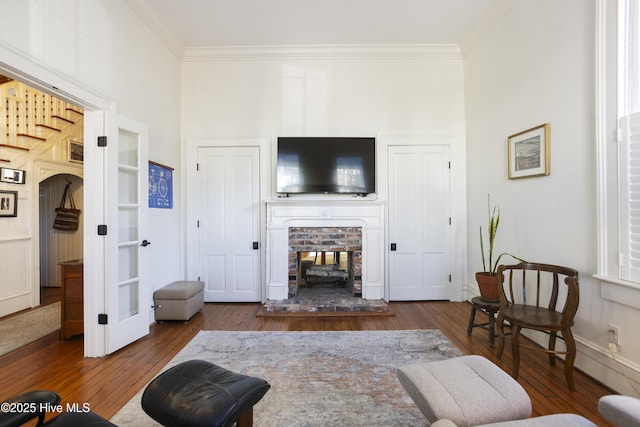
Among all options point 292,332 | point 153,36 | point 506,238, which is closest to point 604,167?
point 506,238

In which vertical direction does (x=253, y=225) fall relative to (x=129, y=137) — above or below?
below

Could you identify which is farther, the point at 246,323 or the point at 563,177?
the point at 246,323

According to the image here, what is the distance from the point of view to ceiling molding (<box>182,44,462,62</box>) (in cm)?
394

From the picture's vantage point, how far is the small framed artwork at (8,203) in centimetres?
348

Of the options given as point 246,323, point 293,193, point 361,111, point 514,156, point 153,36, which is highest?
point 153,36

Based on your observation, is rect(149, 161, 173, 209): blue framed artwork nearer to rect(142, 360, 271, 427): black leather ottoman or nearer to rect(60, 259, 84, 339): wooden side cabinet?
rect(60, 259, 84, 339): wooden side cabinet

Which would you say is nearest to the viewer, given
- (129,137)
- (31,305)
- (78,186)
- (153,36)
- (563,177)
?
(563,177)

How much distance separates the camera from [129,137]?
2883 mm

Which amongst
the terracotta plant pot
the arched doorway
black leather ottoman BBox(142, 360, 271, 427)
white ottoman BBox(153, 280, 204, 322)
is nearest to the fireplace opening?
white ottoman BBox(153, 280, 204, 322)

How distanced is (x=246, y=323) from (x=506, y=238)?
3.13 meters

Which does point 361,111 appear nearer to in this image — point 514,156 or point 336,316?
point 514,156

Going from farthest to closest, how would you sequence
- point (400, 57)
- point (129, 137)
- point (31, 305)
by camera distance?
point (400, 57) < point (31, 305) < point (129, 137)

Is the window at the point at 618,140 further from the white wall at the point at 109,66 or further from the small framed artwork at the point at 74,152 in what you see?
the small framed artwork at the point at 74,152

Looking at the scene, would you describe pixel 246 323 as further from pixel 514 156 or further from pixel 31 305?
pixel 514 156
